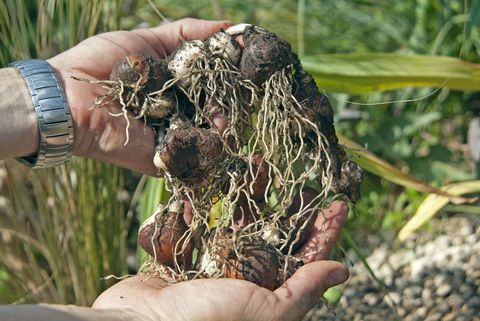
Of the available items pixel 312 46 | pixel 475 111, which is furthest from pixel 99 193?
pixel 475 111

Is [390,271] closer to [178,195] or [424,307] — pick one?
[424,307]

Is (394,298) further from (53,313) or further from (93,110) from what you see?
(53,313)

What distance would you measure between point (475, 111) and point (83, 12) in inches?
54.2

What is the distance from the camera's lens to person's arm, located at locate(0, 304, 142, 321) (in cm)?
109

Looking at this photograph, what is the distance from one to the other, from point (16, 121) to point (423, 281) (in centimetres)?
127

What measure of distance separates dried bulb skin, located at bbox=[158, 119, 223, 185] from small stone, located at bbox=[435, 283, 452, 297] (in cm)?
96

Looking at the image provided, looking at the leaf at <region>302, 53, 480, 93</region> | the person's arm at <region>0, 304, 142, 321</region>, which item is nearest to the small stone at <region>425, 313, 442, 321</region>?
the leaf at <region>302, 53, 480, 93</region>

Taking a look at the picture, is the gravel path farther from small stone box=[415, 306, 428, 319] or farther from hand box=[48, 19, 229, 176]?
hand box=[48, 19, 229, 176]

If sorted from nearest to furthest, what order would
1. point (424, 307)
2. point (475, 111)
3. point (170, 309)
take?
point (170, 309) < point (424, 307) < point (475, 111)

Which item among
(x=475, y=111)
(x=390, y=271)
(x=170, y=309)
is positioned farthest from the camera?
(x=475, y=111)

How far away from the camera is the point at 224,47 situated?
1568 millimetres

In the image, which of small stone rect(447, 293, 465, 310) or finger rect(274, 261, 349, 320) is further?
small stone rect(447, 293, 465, 310)

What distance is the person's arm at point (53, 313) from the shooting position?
1.09 meters

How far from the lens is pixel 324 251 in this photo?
1.50 metres
